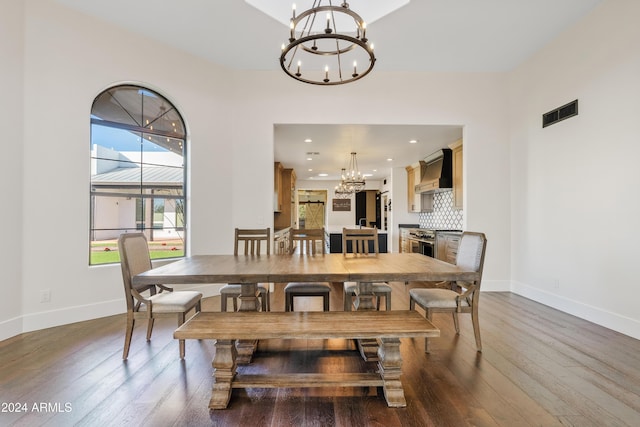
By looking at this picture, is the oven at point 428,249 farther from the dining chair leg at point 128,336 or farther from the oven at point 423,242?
the dining chair leg at point 128,336

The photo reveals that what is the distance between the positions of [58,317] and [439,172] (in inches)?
248

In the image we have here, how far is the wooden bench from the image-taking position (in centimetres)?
170

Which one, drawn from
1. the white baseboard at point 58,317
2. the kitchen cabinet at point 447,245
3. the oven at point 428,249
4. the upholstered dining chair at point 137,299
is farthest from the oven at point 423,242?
the white baseboard at point 58,317

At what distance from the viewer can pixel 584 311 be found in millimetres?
3197

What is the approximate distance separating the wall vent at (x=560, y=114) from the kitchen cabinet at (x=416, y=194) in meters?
3.47

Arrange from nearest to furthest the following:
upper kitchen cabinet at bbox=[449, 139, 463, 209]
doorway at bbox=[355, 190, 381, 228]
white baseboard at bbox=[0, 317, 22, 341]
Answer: white baseboard at bbox=[0, 317, 22, 341], upper kitchen cabinet at bbox=[449, 139, 463, 209], doorway at bbox=[355, 190, 381, 228]

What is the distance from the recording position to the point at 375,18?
320 cm

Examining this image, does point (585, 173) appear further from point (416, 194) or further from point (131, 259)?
point (416, 194)

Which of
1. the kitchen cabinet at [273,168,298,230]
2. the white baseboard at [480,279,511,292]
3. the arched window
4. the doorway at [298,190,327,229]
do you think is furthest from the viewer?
the doorway at [298,190,327,229]

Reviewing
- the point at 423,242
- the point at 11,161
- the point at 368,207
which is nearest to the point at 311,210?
the point at 368,207

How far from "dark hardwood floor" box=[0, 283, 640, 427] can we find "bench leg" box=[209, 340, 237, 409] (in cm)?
7

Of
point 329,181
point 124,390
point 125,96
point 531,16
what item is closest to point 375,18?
point 531,16

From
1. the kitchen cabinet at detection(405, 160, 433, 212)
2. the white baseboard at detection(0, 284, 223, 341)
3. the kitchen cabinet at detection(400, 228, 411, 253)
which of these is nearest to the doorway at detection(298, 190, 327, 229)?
the kitchen cabinet at detection(405, 160, 433, 212)

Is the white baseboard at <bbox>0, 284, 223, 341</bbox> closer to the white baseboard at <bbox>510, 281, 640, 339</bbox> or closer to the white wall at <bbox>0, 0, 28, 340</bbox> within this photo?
the white wall at <bbox>0, 0, 28, 340</bbox>
